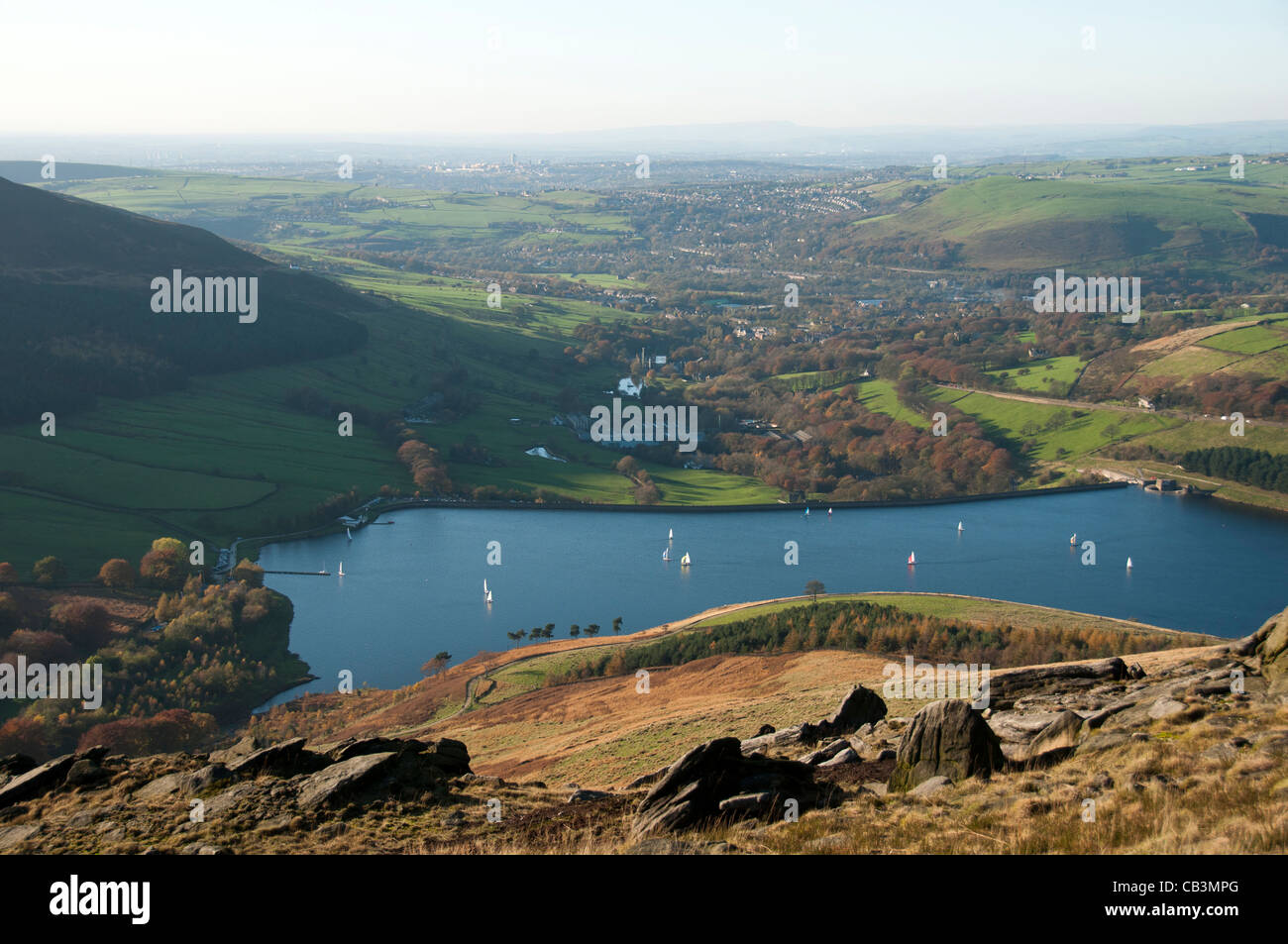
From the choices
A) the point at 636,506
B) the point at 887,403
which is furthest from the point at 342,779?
the point at 887,403

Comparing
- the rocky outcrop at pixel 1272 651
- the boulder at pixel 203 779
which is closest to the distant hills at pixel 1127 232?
the rocky outcrop at pixel 1272 651

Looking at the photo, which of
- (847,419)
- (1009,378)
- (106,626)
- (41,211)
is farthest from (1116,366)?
(41,211)

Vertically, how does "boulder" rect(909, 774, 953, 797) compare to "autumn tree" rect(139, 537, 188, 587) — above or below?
above

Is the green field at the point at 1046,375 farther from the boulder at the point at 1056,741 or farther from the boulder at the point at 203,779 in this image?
the boulder at the point at 203,779

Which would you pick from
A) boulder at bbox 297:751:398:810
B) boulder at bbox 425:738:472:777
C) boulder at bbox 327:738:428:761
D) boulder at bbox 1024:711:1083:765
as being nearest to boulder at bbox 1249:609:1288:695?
boulder at bbox 1024:711:1083:765

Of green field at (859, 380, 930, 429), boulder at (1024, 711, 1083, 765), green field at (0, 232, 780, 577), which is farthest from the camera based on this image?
green field at (859, 380, 930, 429)

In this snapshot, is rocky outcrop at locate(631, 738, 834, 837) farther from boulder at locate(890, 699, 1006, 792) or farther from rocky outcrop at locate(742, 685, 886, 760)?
rocky outcrop at locate(742, 685, 886, 760)

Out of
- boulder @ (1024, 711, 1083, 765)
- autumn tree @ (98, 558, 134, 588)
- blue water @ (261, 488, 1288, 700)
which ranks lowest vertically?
blue water @ (261, 488, 1288, 700)

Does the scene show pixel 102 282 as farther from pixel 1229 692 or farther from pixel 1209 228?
pixel 1209 228

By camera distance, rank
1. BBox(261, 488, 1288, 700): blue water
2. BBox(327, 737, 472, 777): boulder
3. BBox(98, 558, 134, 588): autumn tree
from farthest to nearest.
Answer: BBox(261, 488, 1288, 700): blue water → BBox(98, 558, 134, 588): autumn tree → BBox(327, 737, 472, 777): boulder
